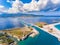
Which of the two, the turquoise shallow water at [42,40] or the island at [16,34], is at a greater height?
the island at [16,34]

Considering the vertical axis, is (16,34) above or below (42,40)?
above

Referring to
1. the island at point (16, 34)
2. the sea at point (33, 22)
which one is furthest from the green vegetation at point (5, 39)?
the sea at point (33, 22)

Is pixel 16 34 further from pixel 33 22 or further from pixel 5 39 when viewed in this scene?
pixel 33 22

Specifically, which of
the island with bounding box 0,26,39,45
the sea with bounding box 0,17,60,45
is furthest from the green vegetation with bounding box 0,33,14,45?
the sea with bounding box 0,17,60,45

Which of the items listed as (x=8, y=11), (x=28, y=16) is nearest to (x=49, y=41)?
(x=28, y=16)

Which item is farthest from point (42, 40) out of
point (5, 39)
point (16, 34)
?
point (5, 39)

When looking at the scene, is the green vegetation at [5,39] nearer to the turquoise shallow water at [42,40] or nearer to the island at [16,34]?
the island at [16,34]

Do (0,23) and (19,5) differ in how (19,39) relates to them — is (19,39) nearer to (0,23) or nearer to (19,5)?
(0,23)

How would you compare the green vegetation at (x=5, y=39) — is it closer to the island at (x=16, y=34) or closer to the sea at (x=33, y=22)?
the island at (x=16, y=34)
